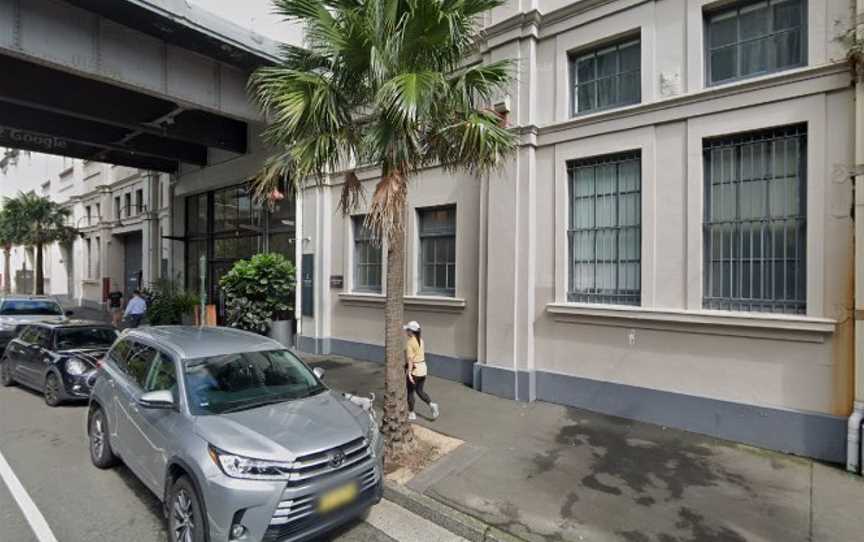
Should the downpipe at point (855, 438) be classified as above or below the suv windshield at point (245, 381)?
below

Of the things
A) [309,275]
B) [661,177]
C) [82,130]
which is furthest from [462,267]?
[82,130]

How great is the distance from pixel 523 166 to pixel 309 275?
21.8ft

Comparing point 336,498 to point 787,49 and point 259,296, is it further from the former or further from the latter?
point 259,296

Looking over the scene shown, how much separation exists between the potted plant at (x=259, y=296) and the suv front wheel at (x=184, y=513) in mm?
8828

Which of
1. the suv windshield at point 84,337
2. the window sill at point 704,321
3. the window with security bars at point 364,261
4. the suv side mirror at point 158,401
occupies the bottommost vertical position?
the suv windshield at point 84,337

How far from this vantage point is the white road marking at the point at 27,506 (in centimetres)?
383

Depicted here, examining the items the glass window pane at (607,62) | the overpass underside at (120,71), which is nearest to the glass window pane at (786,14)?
the glass window pane at (607,62)

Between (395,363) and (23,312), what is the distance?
39.7 ft

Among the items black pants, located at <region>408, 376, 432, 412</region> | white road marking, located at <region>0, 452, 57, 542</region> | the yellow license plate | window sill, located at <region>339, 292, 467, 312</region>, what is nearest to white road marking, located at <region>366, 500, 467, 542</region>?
the yellow license plate

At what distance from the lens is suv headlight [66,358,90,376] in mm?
7555

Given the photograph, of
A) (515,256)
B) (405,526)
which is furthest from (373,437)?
(515,256)

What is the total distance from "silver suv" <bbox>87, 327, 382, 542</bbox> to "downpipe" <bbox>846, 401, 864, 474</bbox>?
5.13 meters

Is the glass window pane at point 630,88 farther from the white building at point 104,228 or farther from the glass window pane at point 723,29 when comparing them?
the white building at point 104,228

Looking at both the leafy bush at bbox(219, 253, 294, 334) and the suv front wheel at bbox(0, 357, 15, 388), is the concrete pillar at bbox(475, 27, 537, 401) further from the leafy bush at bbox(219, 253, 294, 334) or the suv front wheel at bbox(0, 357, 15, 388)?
the suv front wheel at bbox(0, 357, 15, 388)
